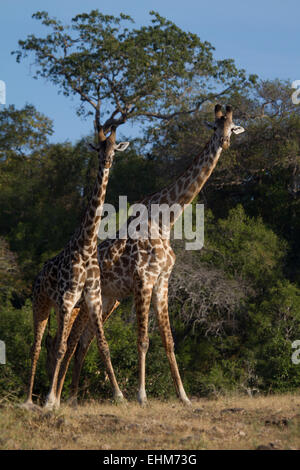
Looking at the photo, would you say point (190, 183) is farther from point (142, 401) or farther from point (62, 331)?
point (142, 401)

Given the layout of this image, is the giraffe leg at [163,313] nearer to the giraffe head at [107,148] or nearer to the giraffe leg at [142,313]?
the giraffe leg at [142,313]

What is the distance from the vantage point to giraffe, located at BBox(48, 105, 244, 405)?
9031mm

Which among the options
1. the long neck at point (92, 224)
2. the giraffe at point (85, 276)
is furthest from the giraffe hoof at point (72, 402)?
the long neck at point (92, 224)

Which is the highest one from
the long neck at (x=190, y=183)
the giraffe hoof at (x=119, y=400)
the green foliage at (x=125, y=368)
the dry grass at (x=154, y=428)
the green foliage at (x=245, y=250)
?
the long neck at (x=190, y=183)

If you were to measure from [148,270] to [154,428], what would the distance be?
2.93m

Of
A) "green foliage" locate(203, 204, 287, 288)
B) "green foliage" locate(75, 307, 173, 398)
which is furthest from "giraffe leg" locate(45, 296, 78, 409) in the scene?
"green foliage" locate(203, 204, 287, 288)

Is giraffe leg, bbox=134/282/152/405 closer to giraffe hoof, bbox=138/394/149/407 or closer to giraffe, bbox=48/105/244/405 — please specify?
giraffe, bbox=48/105/244/405

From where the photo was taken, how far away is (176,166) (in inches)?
792

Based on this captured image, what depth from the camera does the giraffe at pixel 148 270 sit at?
9.03m

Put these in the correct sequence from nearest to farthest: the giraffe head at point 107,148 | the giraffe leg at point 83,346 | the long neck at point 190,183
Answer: the giraffe head at point 107,148, the long neck at point 190,183, the giraffe leg at point 83,346

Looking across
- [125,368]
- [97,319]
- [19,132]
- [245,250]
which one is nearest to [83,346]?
[97,319]

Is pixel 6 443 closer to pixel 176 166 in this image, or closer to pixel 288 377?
pixel 288 377

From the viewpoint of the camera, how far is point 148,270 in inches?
357

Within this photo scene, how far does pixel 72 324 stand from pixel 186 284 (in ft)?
20.3
